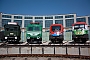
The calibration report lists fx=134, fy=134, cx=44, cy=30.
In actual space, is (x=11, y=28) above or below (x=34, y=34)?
above

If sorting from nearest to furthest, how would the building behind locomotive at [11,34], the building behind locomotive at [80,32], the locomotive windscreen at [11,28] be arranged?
the building behind locomotive at [80,32] → the building behind locomotive at [11,34] → the locomotive windscreen at [11,28]

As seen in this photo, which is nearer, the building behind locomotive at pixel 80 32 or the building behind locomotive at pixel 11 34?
the building behind locomotive at pixel 80 32

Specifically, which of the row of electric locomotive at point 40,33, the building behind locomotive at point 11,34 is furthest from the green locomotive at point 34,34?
the building behind locomotive at point 11,34

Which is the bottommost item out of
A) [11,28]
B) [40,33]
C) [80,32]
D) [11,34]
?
[11,34]

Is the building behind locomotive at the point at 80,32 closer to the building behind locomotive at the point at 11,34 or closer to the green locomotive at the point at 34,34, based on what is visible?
the green locomotive at the point at 34,34

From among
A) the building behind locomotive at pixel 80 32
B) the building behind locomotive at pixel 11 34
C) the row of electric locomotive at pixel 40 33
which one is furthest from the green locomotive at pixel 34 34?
the building behind locomotive at pixel 80 32

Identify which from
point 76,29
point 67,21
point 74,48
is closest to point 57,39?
point 76,29

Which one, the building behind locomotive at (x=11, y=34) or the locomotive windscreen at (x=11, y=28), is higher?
the locomotive windscreen at (x=11, y=28)

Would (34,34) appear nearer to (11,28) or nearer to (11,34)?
(11,34)

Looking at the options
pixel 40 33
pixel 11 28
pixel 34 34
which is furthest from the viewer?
pixel 11 28

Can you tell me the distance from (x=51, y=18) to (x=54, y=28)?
180 feet

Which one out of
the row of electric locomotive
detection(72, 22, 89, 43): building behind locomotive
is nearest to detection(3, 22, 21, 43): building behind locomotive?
the row of electric locomotive

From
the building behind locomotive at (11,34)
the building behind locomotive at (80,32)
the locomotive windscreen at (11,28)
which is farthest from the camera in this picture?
the locomotive windscreen at (11,28)

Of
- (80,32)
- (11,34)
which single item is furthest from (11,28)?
(80,32)
